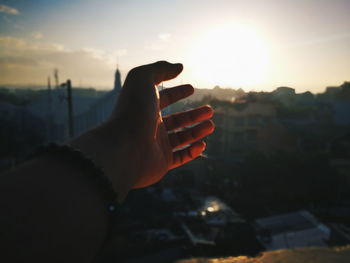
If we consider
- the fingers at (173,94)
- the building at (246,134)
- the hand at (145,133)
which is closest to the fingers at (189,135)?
the hand at (145,133)

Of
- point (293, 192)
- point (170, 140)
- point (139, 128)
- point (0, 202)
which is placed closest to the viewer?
point (0, 202)

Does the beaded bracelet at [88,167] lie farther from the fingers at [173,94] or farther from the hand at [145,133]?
the fingers at [173,94]

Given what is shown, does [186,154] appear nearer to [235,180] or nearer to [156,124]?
[156,124]

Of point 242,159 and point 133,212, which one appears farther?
point 242,159

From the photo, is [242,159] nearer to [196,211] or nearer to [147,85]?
[196,211]

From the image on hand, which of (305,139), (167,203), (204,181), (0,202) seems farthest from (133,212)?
(305,139)

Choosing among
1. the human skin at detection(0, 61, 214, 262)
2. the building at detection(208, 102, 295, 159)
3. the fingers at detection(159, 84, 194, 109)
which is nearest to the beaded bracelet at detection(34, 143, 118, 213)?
the human skin at detection(0, 61, 214, 262)

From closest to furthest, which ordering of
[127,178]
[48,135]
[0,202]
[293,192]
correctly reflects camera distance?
[0,202], [127,178], [293,192], [48,135]

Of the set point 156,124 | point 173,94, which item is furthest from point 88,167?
point 173,94
